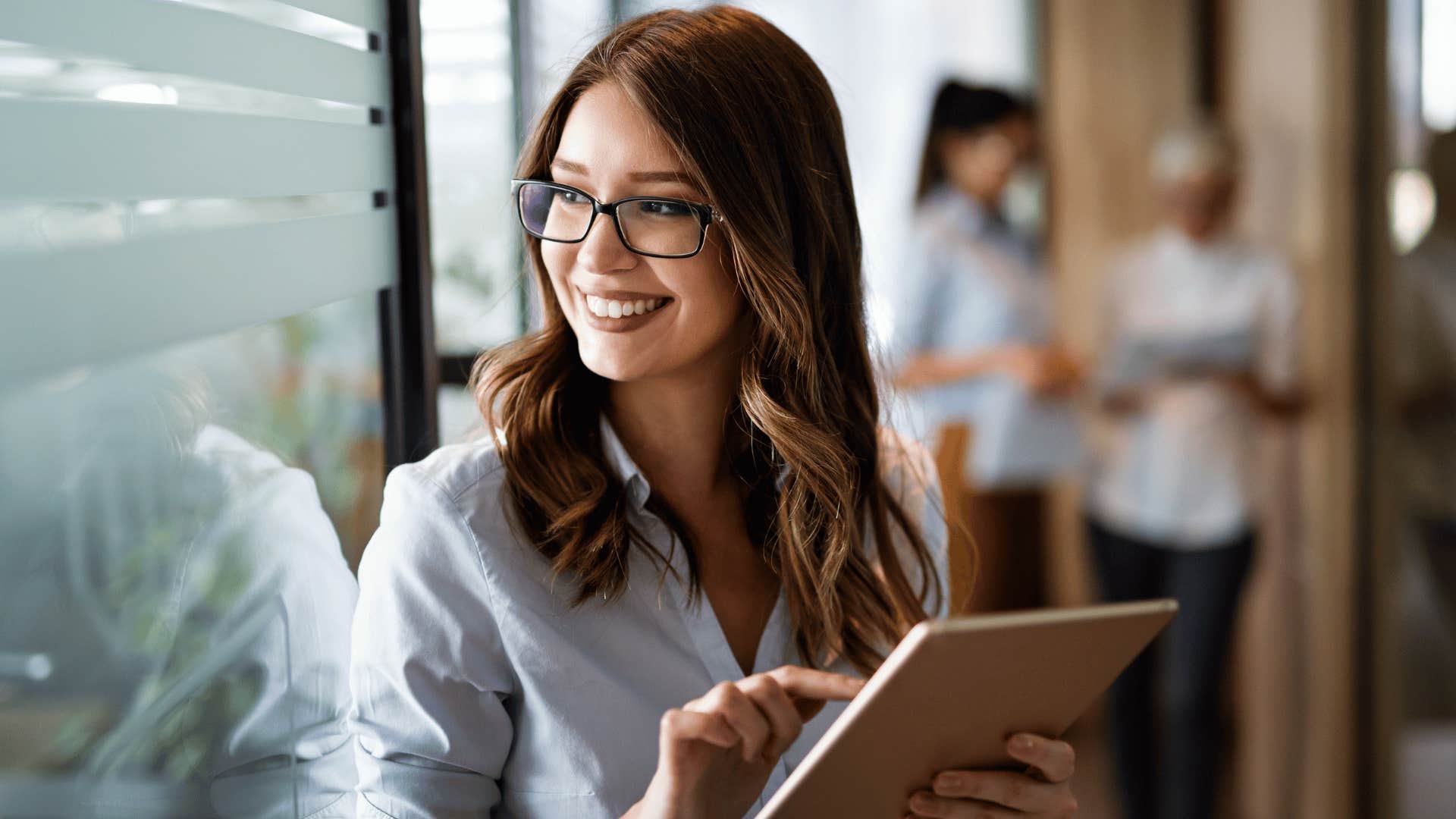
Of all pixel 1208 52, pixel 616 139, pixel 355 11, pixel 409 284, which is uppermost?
pixel 1208 52

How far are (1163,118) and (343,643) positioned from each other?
352cm

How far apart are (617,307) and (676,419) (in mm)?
187

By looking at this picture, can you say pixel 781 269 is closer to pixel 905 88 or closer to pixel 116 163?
pixel 116 163

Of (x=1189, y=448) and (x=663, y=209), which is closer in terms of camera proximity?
(x=663, y=209)

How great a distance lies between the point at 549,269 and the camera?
1.21 metres

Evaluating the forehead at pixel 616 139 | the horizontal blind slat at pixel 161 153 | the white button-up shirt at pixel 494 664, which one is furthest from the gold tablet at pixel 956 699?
the horizontal blind slat at pixel 161 153

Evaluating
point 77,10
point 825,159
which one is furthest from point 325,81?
point 825,159

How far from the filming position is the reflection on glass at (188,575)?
0.73m

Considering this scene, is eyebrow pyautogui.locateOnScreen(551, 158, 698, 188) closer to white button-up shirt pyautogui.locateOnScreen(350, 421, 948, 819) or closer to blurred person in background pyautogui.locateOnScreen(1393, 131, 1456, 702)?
white button-up shirt pyautogui.locateOnScreen(350, 421, 948, 819)

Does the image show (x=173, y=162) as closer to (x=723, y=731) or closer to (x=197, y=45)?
(x=197, y=45)

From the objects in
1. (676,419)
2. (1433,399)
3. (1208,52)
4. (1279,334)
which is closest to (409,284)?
(676,419)

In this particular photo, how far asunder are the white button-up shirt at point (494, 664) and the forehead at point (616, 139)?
0.99 feet

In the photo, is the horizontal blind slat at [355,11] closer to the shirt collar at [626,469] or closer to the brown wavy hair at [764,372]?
the brown wavy hair at [764,372]

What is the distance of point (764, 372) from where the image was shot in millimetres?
1295
